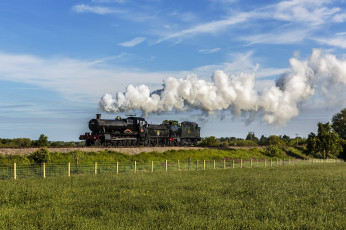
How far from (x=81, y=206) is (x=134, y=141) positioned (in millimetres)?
36213

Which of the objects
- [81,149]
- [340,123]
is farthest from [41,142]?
[340,123]

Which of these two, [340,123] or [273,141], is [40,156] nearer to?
[273,141]

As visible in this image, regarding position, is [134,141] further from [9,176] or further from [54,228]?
[54,228]

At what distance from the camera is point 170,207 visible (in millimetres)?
17266

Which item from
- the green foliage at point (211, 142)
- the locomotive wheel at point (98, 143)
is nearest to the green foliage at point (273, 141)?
the green foliage at point (211, 142)

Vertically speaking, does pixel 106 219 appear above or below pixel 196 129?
below

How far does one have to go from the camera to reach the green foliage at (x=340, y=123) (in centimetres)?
11538

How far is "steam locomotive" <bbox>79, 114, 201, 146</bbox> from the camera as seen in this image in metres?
48.2

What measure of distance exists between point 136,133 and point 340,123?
8623 centimetres

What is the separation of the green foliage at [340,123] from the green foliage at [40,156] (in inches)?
3979

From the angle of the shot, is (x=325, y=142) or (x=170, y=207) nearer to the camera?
(x=170, y=207)

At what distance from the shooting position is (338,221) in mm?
14477

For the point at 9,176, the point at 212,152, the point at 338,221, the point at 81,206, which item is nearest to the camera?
the point at 338,221

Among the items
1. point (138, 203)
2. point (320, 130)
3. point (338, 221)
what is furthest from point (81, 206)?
point (320, 130)
